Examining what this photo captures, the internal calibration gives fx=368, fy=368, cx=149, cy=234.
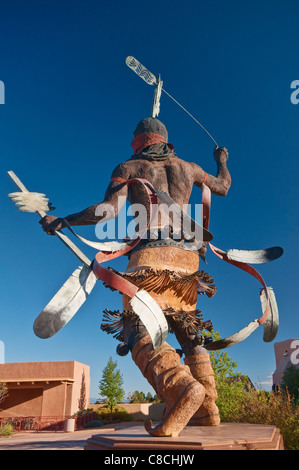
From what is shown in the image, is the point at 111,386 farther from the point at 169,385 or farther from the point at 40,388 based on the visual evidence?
the point at 169,385

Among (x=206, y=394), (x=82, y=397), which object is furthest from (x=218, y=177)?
(x=82, y=397)

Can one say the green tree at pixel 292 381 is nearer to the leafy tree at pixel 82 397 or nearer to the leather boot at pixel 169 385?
the leafy tree at pixel 82 397

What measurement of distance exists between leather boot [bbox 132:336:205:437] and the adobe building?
16100 mm

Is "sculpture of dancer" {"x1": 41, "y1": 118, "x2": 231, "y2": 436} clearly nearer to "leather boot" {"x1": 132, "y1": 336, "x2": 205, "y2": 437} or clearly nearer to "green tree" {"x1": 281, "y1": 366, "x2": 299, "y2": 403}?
"leather boot" {"x1": 132, "y1": 336, "x2": 205, "y2": 437}

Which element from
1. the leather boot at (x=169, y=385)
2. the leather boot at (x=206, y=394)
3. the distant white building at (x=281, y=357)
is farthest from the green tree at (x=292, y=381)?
the leather boot at (x=169, y=385)

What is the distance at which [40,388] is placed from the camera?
59.5 ft

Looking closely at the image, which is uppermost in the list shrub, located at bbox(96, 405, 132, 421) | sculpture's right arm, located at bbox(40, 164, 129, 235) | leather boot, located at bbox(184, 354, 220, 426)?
sculpture's right arm, located at bbox(40, 164, 129, 235)

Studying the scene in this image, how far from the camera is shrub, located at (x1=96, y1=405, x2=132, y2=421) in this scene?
1830 centimetres

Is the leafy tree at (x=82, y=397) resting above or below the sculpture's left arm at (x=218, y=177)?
below

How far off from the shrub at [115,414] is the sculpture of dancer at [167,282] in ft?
54.3

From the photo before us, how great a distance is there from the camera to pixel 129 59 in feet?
14.0

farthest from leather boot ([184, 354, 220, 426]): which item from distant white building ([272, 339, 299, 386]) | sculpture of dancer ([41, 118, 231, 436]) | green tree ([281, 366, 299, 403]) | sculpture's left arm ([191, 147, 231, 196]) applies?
distant white building ([272, 339, 299, 386])

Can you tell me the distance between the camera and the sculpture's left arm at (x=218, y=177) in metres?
4.17
